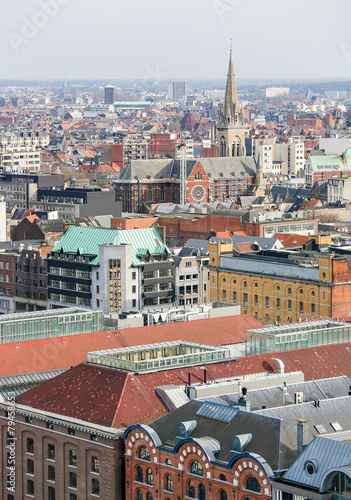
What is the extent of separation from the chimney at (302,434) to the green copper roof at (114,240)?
54308mm

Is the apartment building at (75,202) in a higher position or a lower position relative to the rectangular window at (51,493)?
higher

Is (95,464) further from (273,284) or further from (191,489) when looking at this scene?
(273,284)

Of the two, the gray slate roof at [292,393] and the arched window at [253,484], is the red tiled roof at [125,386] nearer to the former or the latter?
the gray slate roof at [292,393]

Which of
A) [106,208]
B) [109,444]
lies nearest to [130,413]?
[109,444]

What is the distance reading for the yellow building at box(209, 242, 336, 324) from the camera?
303 ft

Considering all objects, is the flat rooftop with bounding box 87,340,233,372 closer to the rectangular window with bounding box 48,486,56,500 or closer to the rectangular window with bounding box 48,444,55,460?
the rectangular window with bounding box 48,444,55,460

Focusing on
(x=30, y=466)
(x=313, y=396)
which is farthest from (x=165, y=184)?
(x=313, y=396)

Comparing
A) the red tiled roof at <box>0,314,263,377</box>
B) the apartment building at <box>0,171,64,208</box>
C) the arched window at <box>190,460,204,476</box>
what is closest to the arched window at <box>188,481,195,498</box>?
the arched window at <box>190,460,204,476</box>

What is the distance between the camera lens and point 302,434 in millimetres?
47781

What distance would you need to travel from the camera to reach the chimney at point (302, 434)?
156 feet

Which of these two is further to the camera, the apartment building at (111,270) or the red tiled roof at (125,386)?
the apartment building at (111,270)

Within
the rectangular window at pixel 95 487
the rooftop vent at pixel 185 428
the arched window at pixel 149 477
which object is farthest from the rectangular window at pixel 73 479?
the rooftop vent at pixel 185 428

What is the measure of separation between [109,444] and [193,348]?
455 inches

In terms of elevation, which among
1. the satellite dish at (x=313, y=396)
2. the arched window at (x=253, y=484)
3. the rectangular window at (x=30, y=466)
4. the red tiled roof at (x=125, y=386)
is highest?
the satellite dish at (x=313, y=396)
